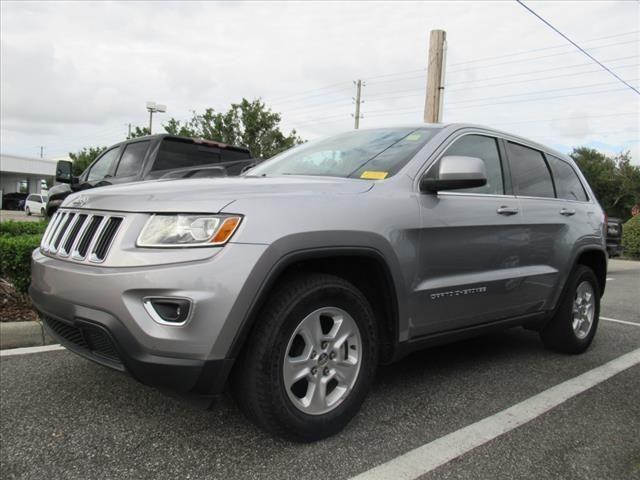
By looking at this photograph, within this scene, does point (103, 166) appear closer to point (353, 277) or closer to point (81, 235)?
point (81, 235)

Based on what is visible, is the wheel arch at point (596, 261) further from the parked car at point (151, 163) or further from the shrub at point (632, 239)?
the shrub at point (632, 239)

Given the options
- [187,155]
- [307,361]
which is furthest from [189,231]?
[187,155]

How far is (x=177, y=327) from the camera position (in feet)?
7.06

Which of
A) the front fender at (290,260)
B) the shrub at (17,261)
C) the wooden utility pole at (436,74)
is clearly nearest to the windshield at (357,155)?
the front fender at (290,260)

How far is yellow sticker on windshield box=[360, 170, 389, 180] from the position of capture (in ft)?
9.54

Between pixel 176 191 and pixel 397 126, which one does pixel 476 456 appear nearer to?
pixel 176 191

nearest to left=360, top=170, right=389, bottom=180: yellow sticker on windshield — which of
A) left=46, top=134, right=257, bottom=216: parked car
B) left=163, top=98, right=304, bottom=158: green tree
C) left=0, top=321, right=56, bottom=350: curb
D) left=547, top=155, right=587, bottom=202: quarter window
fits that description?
left=547, top=155, right=587, bottom=202: quarter window

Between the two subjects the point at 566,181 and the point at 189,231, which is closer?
the point at 189,231

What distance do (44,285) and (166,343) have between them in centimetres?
87

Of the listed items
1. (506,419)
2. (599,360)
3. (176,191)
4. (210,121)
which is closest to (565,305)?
(599,360)

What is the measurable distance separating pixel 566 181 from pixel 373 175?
2.42 meters

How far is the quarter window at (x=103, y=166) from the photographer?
24.5 ft

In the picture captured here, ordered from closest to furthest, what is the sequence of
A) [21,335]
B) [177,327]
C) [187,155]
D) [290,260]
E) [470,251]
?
1. [177,327]
2. [290,260]
3. [470,251]
4. [21,335]
5. [187,155]

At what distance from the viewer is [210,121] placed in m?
20.3
